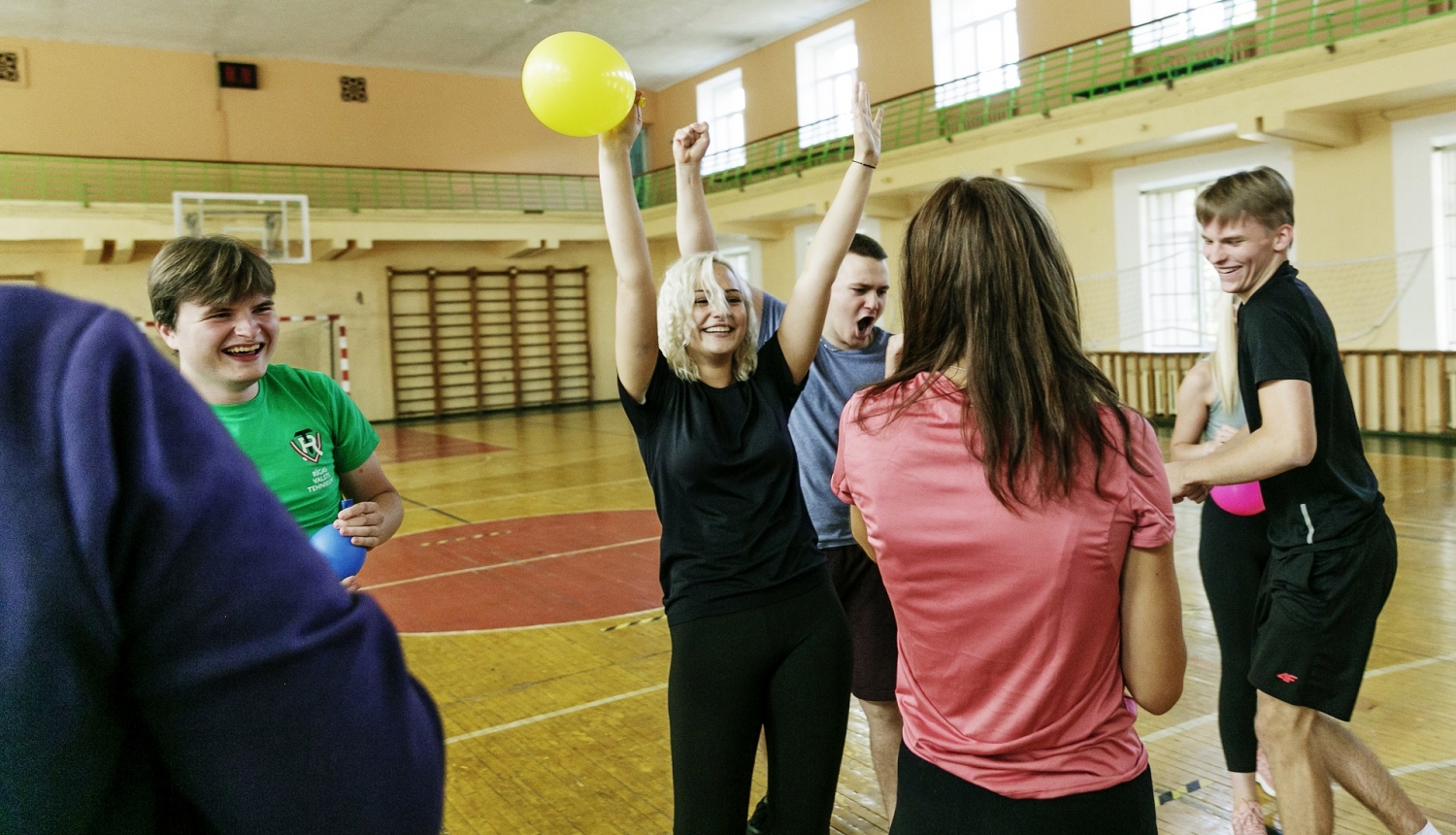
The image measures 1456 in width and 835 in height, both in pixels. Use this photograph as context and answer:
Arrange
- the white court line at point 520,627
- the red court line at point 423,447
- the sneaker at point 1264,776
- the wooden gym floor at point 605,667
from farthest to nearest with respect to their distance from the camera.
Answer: the red court line at point 423,447 → the white court line at point 520,627 → the wooden gym floor at point 605,667 → the sneaker at point 1264,776

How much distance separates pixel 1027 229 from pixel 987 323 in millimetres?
145

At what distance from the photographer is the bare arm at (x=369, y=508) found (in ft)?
7.11

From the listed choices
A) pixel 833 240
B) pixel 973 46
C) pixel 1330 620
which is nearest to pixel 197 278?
pixel 833 240

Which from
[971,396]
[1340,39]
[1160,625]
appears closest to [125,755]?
[971,396]

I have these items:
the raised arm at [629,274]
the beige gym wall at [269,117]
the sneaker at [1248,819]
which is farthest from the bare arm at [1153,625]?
the beige gym wall at [269,117]

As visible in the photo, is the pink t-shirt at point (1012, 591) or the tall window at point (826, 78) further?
the tall window at point (826, 78)

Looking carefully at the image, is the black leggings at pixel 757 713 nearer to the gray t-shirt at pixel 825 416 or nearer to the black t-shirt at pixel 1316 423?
the gray t-shirt at pixel 825 416

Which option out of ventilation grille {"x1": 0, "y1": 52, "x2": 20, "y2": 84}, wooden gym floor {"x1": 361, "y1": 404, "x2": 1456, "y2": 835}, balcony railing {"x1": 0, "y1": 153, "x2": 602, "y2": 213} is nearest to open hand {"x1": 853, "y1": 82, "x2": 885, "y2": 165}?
wooden gym floor {"x1": 361, "y1": 404, "x2": 1456, "y2": 835}

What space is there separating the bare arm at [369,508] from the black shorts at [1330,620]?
6.65 ft

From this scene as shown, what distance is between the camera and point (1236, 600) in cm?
273

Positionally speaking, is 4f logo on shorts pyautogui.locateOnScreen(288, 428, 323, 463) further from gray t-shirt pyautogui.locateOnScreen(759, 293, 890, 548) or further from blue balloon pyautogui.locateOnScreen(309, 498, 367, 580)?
gray t-shirt pyautogui.locateOnScreen(759, 293, 890, 548)

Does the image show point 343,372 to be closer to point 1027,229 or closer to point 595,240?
point 595,240

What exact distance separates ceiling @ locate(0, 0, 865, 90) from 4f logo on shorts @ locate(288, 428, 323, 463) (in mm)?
15992

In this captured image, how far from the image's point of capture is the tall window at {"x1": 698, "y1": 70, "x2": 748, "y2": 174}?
20.6m
